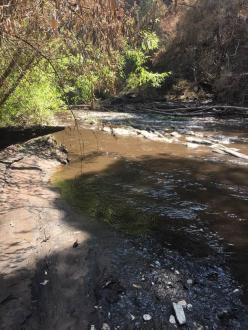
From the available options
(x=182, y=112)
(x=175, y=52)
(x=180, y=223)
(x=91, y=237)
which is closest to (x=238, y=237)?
(x=180, y=223)

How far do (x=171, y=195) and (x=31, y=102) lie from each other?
6.23 metres

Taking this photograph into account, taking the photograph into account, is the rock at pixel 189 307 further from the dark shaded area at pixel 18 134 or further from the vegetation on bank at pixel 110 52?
the dark shaded area at pixel 18 134

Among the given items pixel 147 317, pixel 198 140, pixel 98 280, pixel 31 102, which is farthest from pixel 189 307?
pixel 198 140

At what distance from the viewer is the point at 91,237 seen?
279 inches

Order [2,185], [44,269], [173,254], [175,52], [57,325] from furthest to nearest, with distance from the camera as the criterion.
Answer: [175,52]
[2,185]
[173,254]
[44,269]
[57,325]

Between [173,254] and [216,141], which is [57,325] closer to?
[173,254]

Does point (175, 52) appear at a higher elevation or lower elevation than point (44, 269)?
higher

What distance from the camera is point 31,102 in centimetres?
1304

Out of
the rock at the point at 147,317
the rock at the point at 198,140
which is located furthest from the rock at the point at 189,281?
the rock at the point at 198,140

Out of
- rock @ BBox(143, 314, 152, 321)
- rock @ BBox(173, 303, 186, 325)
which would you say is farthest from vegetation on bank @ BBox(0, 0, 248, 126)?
rock @ BBox(173, 303, 186, 325)

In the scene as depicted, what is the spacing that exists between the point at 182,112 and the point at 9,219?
60.6ft

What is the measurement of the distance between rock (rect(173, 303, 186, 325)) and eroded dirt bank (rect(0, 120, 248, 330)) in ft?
0.23

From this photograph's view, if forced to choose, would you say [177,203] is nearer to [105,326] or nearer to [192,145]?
[105,326]

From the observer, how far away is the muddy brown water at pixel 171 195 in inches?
277
